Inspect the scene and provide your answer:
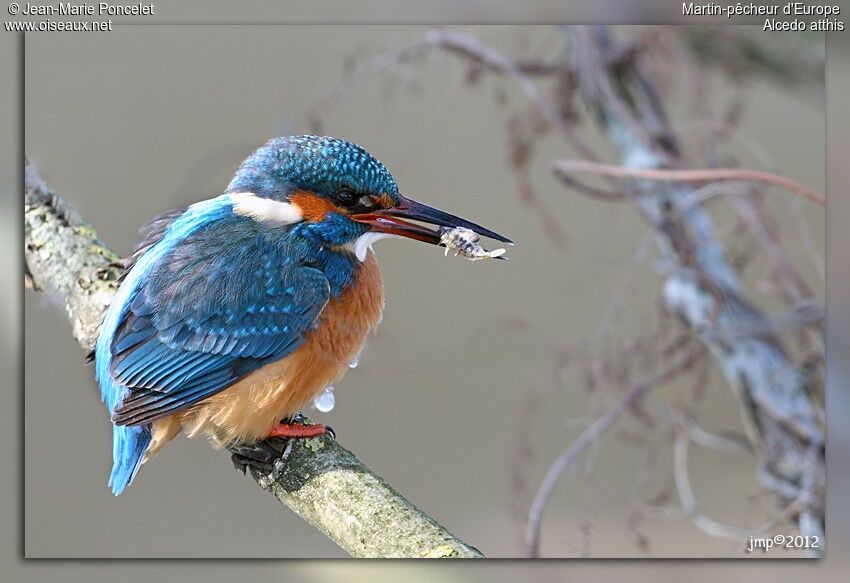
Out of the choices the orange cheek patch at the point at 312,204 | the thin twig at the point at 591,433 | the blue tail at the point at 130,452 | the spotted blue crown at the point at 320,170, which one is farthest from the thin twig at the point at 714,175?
the blue tail at the point at 130,452

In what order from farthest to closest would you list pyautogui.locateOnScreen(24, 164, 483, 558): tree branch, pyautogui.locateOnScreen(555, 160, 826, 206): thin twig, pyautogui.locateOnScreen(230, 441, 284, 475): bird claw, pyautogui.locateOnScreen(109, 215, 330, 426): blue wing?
pyautogui.locateOnScreen(555, 160, 826, 206): thin twig
pyautogui.locateOnScreen(230, 441, 284, 475): bird claw
pyautogui.locateOnScreen(109, 215, 330, 426): blue wing
pyautogui.locateOnScreen(24, 164, 483, 558): tree branch

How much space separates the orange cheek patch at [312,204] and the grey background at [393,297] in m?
0.51

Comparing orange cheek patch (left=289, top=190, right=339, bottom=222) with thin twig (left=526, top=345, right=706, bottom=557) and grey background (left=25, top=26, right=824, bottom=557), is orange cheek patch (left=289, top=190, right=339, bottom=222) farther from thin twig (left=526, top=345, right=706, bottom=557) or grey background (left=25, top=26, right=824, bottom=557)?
thin twig (left=526, top=345, right=706, bottom=557)

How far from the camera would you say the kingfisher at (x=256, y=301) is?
83.4 inches

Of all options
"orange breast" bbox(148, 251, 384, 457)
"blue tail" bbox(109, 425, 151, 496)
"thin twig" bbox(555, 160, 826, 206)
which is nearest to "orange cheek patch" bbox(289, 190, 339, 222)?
"orange breast" bbox(148, 251, 384, 457)

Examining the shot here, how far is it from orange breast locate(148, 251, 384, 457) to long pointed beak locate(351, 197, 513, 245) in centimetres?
13

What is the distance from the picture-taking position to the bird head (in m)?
2.19

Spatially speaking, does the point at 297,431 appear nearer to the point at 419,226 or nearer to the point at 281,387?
the point at 281,387

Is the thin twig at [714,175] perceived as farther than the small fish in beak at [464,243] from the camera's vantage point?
Yes

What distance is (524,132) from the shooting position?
294 centimetres

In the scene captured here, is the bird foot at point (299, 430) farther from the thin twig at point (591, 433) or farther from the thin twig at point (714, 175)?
the thin twig at point (714, 175)

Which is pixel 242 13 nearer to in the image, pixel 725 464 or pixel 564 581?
pixel 564 581

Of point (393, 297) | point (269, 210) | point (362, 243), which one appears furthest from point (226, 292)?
point (393, 297)

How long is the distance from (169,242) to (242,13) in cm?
63
